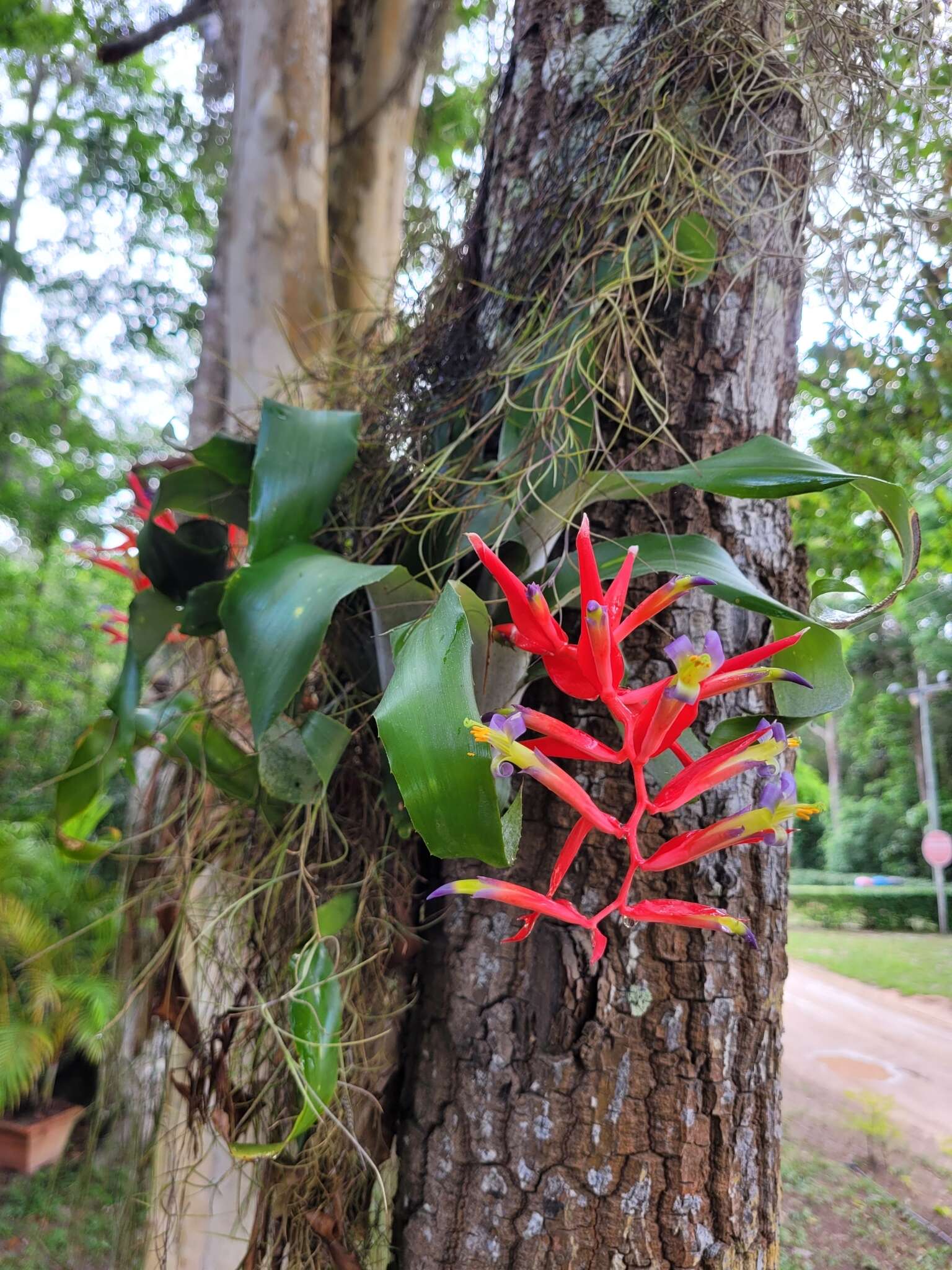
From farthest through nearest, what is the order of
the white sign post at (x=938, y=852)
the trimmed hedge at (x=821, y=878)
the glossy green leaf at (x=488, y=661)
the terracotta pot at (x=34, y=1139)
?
1. the trimmed hedge at (x=821, y=878)
2. the terracotta pot at (x=34, y=1139)
3. the white sign post at (x=938, y=852)
4. the glossy green leaf at (x=488, y=661)

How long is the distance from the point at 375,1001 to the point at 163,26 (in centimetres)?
207

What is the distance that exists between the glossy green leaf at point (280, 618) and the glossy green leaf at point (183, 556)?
0.20 metres

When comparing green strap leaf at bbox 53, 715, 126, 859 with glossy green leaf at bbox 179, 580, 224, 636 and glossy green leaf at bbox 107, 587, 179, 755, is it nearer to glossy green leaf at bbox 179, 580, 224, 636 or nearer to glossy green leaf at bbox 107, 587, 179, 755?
glossy green leaf at bbox 107, 587, 179, 755

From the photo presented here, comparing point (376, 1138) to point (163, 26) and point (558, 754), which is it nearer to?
point (558, 754)

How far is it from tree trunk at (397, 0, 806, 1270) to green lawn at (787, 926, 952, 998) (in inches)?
42.4

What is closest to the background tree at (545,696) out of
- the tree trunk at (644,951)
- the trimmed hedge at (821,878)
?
the tree trunk at (644,951)

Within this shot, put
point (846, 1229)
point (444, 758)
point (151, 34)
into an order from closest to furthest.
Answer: point (444, 758), point (846, 1229), point (151, 34)

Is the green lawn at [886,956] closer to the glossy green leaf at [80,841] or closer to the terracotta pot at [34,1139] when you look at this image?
the glossy green leaf at [80,841]

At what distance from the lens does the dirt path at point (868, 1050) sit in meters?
1.22

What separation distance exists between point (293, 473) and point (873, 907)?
2.93 m

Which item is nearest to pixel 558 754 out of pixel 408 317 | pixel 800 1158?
pixel 408 317

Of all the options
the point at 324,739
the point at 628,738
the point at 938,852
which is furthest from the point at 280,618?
the point at 938,852

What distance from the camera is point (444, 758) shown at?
0.31 m

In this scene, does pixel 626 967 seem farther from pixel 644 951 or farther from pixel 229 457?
pixel 229 457
